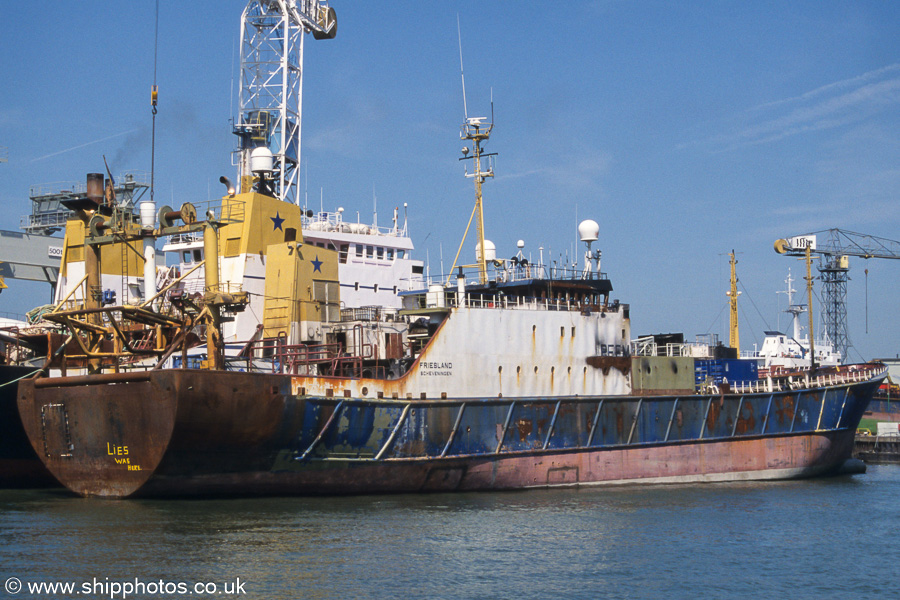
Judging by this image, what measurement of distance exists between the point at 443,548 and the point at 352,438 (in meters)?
6.37

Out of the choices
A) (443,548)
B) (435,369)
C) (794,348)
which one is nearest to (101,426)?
(435,369)

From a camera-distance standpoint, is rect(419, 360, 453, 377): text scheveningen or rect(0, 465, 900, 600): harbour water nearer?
rect(0, 465, 900, 600): harbour water

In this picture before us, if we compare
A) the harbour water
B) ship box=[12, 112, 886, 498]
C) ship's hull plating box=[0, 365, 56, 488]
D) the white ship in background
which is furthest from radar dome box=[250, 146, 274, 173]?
the white ship in background

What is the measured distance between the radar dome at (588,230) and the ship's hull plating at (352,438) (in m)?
7.14

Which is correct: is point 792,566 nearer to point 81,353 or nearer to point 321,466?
point 321,466

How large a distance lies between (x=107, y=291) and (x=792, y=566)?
80.7ft

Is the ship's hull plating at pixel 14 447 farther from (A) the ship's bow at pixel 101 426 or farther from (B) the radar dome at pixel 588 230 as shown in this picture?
(B) the radar dome at pixel 588 230

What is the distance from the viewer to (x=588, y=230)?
34.2m

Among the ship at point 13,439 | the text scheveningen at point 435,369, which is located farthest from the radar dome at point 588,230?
the ship at point 13,439

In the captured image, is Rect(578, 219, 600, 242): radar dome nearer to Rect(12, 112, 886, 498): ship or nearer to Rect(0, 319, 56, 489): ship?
Rect(12, 112, 886, 498): ship

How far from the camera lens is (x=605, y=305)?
32.5 m

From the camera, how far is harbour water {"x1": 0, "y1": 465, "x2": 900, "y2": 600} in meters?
16.0

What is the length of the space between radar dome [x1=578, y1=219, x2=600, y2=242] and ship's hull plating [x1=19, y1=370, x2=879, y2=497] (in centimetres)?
714

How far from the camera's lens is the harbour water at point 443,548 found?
15977 millimetres
